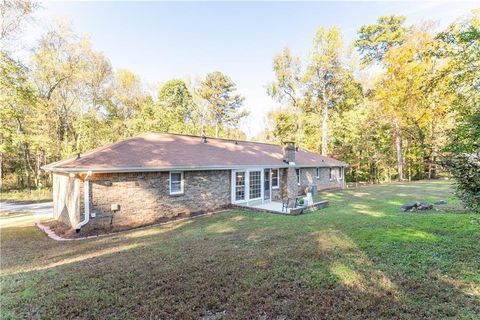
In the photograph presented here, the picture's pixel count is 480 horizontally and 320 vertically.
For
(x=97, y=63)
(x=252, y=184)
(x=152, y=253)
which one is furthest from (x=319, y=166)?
(x=97, y=63)

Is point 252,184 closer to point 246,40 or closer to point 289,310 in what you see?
point 289,310

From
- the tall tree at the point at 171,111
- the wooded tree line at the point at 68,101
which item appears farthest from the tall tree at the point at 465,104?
the tall tree at the point at 171,111

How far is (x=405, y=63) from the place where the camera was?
78.1ft

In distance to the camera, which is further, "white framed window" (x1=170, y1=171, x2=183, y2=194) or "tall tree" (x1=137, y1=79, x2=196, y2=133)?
"tall tree" (x1=137, y1=79, x2=196, y2=133)

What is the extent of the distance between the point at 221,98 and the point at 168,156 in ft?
91.0

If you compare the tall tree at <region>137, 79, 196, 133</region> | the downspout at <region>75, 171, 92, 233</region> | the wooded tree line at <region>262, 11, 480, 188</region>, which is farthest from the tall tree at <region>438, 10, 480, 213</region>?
the tall tree at <region>137, 79, 196, 133</region>

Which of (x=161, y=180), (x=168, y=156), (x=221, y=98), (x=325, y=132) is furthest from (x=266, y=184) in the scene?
(x=221, y=98)

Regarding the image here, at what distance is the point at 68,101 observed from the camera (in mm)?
26266

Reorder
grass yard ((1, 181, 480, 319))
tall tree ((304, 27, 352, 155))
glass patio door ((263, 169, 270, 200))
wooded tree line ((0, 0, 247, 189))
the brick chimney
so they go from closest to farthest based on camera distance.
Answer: grass yard ((1, 181, 480, 319)) < wooded tree line ((0, 0, 247, 189)) < glass patio door ((263, 169, 270, 200)) < the brick chimney < tall tree ((304, 27, 352, 155))

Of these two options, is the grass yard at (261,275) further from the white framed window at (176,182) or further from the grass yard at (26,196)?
the grass yard at (26,196)

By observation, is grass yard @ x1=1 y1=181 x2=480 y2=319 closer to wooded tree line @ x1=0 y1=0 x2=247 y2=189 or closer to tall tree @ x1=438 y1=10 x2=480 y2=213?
tall tree @ x1=438 y1=10 x2=480 y2=213

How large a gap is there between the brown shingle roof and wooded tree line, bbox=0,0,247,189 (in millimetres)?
7436

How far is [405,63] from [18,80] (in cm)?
3090

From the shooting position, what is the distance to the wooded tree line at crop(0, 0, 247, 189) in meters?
14.8
